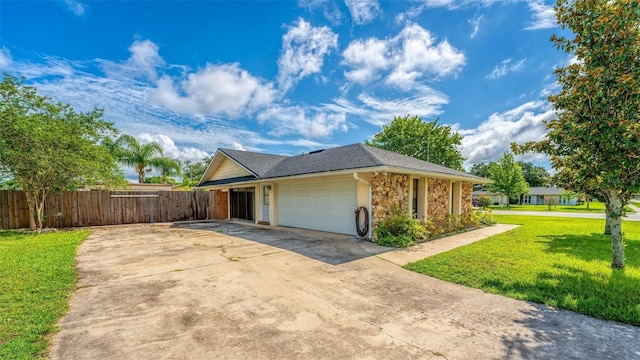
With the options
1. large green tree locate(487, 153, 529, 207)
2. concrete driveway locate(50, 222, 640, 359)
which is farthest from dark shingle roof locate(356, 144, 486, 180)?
large green tree locate(487, 153, 529, 207)

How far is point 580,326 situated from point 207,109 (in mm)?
19194

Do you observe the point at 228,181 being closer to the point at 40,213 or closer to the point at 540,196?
the point at 40,213

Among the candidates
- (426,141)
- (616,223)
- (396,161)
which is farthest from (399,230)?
(426,141)

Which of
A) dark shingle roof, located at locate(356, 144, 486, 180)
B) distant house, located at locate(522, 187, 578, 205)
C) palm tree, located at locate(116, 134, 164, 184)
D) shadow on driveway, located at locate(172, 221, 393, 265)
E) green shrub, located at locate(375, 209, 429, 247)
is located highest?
palm tree, located at locate(116, 134, 164, 184)

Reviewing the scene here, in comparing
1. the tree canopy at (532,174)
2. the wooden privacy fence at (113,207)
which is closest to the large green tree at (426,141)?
the wooden privacy fence at (113,207)

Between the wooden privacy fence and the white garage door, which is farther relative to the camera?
the wooden privacy fence

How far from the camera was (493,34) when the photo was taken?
36.0ft

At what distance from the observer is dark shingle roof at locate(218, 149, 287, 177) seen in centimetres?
1461

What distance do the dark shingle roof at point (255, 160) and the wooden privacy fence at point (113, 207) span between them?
144 inches

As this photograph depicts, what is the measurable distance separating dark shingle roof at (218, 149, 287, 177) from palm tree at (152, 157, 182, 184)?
1500 cm

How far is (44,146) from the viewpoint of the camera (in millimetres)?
10875

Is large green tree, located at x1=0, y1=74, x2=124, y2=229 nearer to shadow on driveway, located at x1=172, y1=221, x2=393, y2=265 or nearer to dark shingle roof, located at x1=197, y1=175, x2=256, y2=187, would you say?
dark shingle roof, located at x1=197, y1=175, x2=256, y2=187

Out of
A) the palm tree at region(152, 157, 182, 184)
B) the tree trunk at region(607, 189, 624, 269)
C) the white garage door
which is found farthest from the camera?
the palm tree at region(152, 157, 182, 184)

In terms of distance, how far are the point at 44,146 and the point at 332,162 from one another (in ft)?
38.6
